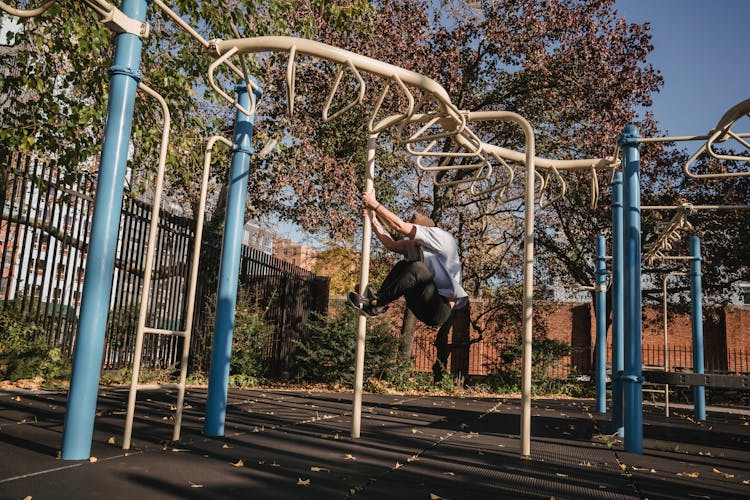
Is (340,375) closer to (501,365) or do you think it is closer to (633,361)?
(501,365)

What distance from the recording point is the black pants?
4.12 meters

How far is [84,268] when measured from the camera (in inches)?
334

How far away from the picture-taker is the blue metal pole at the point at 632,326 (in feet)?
15.6

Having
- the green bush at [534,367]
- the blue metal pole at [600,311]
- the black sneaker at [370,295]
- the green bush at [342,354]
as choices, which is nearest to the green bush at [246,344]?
the green bush at [342,354]

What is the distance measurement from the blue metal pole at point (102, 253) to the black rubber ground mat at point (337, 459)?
217 millimetres

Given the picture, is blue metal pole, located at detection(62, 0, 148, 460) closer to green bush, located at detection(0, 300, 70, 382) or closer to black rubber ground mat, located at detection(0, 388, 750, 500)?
black rubber ground mat, located at detection(0, 388, 750, 500)

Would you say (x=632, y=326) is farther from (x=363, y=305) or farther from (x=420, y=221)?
(x=363, y=305)

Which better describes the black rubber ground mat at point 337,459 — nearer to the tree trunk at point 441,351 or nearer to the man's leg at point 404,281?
the man's leg at point 404,281

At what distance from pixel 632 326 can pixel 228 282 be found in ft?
11.0

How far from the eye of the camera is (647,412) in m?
9.57

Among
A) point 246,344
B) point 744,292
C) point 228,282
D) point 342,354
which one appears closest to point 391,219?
point 228,282

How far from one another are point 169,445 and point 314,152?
8.86m

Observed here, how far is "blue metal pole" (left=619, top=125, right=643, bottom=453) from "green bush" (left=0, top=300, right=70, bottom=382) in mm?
6726

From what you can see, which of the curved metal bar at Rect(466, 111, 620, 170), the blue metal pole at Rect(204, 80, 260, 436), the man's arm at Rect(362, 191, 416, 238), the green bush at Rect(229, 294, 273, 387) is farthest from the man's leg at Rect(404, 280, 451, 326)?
the green bush at Rect(229, 294, 273, 387)
